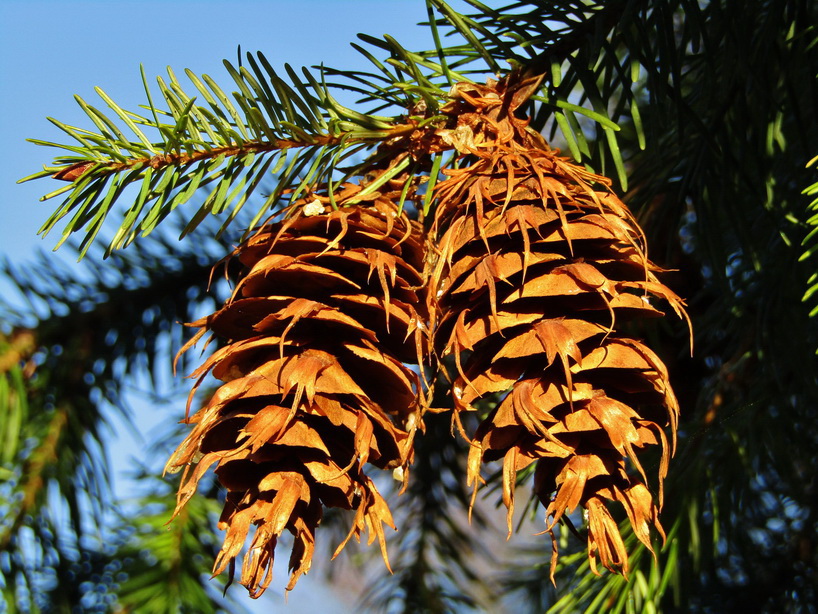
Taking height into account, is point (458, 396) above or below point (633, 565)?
above

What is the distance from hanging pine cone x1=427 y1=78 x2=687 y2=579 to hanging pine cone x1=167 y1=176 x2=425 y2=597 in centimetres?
4

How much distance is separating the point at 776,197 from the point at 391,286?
0.40 metres

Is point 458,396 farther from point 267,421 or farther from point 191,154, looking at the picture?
point 191,154

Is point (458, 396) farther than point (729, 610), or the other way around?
point (729, 610)

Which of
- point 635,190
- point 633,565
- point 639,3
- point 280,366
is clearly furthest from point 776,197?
point 280,366

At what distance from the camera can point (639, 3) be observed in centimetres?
55

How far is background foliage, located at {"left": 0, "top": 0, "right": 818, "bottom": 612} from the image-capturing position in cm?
52

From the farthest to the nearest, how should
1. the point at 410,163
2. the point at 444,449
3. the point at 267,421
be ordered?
the point at 444,449 < the point at 410,163 < the point at 267,421

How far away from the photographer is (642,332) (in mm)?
722

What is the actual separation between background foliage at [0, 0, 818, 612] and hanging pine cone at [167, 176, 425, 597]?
0.14ft

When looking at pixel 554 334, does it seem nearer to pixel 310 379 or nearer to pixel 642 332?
pixel 310 379

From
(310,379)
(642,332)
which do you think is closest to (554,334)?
(310,379)

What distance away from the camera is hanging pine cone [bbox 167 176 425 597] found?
1.34 ft

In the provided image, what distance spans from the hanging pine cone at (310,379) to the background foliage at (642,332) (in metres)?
0.04
